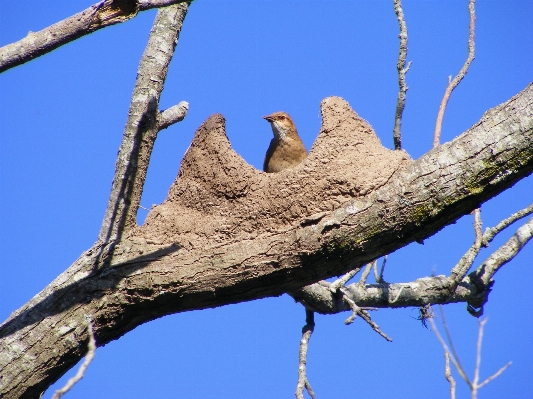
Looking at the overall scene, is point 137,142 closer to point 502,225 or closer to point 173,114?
point 173,114

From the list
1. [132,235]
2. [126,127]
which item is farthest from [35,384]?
[126,127]

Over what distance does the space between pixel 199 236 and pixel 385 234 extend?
4.74 ft

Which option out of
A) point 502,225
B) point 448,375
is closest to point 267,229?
point 448,375

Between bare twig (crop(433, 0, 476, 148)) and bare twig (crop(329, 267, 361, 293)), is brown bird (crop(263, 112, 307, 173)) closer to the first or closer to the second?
bare twig (crop(329, 267, 361, 293))

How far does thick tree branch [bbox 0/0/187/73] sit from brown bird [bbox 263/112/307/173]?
11.0 feet

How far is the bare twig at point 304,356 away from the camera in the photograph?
5422 mm

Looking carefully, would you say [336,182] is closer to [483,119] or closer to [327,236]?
[327,236]

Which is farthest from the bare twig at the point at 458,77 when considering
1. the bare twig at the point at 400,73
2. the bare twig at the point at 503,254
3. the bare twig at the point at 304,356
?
the bare twig at the point at 304,356

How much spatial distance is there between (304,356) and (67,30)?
3.54 meters

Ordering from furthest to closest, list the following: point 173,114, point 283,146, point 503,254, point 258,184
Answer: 1. point 283,146
2. point 503,254
3. point 173,114
4. point 258,184

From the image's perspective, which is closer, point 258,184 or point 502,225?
point 258,184

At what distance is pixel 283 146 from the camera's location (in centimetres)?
690

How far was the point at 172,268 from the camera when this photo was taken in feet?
14.8

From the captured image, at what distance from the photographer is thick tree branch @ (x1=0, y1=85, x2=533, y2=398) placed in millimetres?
3750
